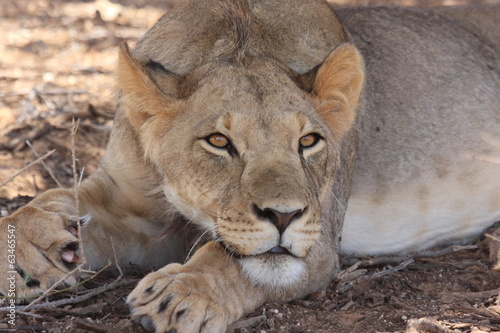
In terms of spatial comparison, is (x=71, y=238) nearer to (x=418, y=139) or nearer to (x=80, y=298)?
(x=80, y=298)

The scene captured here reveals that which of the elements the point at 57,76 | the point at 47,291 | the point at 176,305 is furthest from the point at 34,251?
the point at 57,76

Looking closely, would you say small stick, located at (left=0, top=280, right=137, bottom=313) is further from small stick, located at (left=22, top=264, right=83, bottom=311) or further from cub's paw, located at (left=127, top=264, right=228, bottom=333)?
cub's paw, located at (left=127, top=264, right=228, bottom=333)

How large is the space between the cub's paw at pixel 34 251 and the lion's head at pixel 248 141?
536mm

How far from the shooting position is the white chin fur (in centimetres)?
344

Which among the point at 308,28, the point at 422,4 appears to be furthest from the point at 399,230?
the point at 422,4

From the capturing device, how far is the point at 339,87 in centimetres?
411

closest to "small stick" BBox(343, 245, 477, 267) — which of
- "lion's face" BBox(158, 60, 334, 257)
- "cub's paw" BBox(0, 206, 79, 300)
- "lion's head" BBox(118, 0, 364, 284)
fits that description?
"lion's head" BBox(118, 0, 364, 284)

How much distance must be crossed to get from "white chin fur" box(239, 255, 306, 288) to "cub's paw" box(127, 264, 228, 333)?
0.64ft

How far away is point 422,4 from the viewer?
360 inches

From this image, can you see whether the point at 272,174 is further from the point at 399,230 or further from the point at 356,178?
the point at 399,230

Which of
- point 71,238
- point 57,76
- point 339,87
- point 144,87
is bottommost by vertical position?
point 71,238

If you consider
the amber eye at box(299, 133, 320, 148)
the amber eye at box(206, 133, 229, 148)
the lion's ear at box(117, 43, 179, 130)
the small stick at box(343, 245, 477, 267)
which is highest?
the lion's ear at box(117, 43, 179, 130)

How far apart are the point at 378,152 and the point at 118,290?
2166mm

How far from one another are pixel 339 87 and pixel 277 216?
1.07 metres
